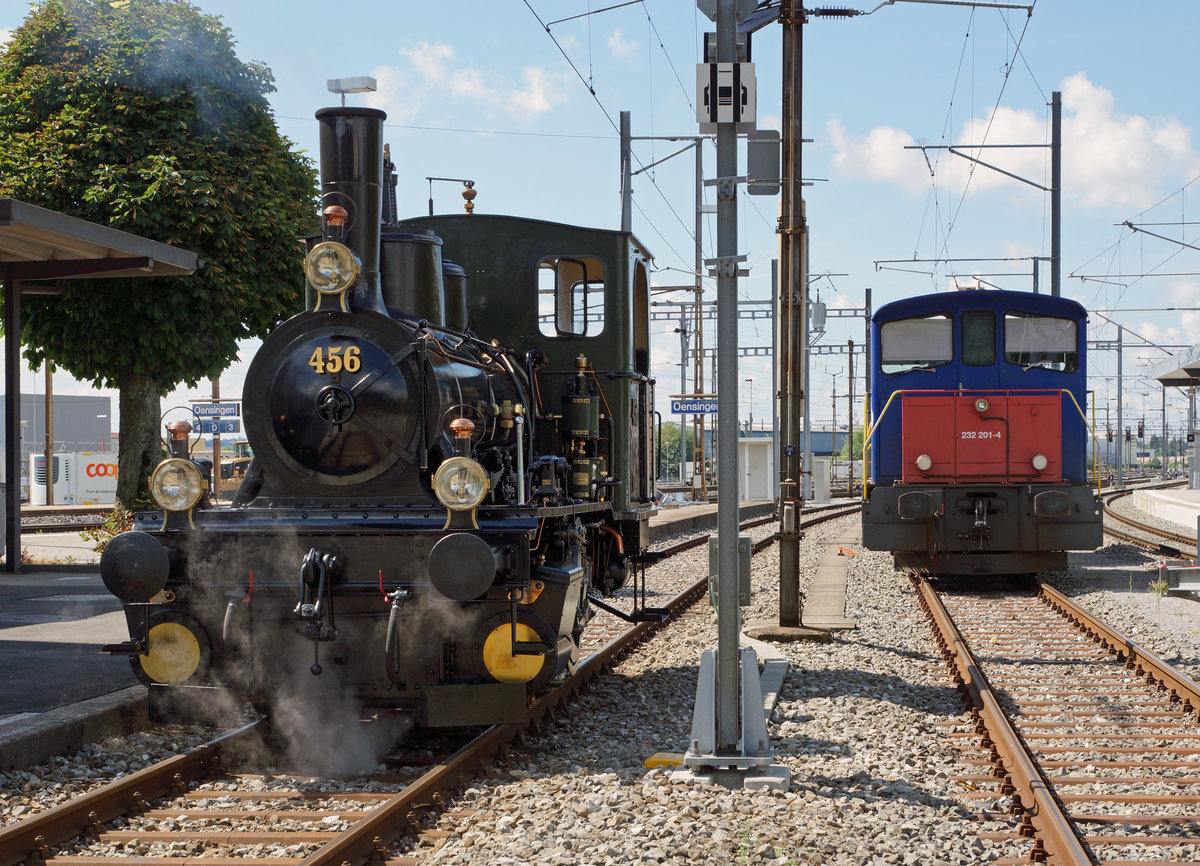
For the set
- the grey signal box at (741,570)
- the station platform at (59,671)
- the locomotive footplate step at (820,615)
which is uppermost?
the grey signal box at (741,570)

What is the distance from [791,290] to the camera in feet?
33.8

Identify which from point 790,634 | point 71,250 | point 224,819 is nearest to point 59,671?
point 224,819

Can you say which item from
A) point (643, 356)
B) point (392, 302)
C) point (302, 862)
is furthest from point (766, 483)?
point (302, 862)

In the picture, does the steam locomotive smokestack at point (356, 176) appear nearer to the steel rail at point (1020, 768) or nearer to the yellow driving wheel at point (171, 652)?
the yellow driving wheel at point (171, 652)

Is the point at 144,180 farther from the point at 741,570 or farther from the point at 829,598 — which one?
the point at 741,570

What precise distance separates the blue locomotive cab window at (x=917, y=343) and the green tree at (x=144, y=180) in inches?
353

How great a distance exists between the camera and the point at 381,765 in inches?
237

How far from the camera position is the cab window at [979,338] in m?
13.8

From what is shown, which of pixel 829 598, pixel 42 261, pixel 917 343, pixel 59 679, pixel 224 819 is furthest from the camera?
pixel 917 343

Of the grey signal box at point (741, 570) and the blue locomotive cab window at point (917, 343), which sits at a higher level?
the blue locomotive cab window at point (917, 343)

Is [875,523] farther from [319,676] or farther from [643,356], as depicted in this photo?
[319,676]

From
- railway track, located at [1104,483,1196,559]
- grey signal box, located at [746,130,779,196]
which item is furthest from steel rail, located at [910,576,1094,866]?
railway track, located at [1104,483,1196,559]

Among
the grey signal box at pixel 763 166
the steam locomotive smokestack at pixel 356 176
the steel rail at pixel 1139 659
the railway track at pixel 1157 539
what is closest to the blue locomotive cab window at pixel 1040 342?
the steel rail at pixel 1139 659

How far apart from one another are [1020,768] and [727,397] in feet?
7.58
